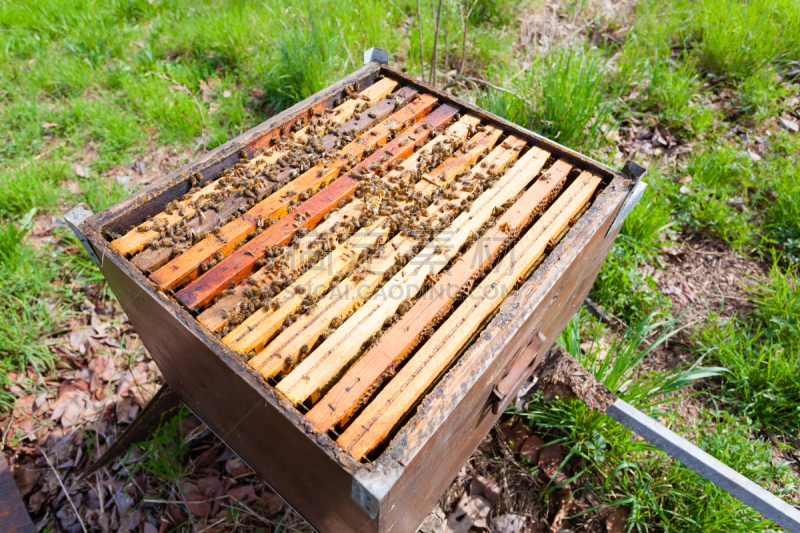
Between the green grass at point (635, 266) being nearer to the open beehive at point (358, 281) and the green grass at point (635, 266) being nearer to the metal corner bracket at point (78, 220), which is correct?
the open beehive at point (358, 281)

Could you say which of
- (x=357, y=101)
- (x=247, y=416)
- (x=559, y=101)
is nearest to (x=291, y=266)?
(x=247, y=416)

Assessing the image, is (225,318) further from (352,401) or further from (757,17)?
(757,17)

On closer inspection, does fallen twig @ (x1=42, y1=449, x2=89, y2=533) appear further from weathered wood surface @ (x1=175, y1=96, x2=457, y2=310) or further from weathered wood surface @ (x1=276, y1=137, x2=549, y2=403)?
weathered wood surface @ (x1=276, y1=137, x2=549, y2=403)

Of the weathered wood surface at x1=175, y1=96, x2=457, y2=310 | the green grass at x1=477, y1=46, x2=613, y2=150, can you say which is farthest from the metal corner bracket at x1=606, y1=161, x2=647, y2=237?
the green grass at x1=477, y1=46, x2=613, y2=150

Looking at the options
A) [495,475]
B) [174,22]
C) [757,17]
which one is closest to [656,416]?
[495,475]

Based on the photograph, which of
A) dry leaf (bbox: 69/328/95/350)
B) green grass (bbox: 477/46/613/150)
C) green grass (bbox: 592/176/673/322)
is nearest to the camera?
dry leaf (bbox: 69/328/95/350)

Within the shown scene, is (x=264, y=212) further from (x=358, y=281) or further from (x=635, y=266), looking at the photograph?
(x=635, y=266)

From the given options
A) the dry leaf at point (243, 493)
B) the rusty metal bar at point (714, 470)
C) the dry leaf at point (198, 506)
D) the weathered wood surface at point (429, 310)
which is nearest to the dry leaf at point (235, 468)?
the dry leaf at point (243, 493)
